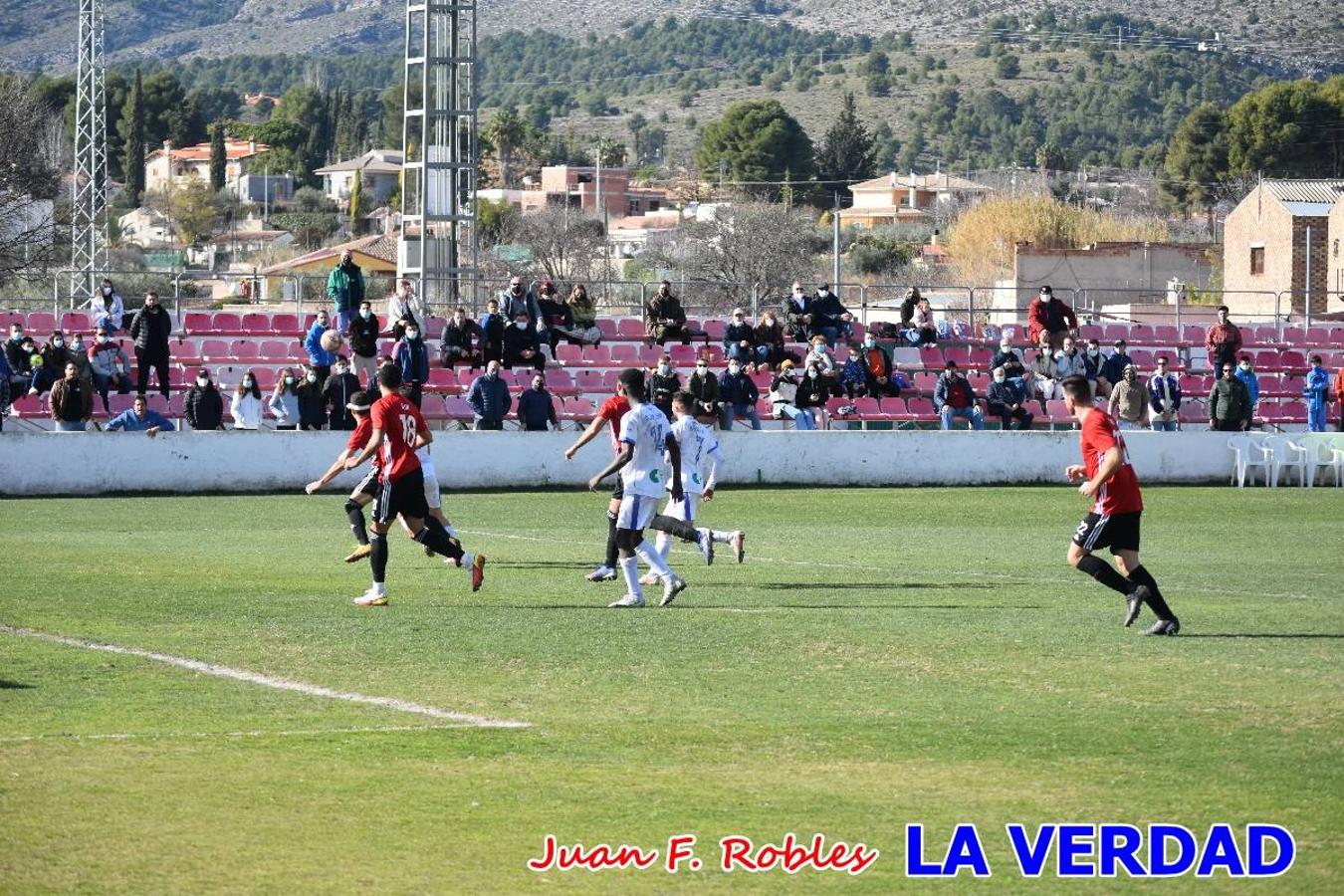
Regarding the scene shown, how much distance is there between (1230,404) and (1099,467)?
20220 millimetres

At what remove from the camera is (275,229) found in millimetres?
147625

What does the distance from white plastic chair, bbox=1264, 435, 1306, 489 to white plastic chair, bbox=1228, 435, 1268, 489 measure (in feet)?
0.31

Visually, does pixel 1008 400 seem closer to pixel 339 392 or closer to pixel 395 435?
pixel 339 392

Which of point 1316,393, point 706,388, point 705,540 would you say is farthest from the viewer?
point 1316,393

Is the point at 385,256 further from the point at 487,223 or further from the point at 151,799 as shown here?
the point at 151,799

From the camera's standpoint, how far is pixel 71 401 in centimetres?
2806

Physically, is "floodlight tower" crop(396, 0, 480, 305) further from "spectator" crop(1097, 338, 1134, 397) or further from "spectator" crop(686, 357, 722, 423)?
"spectator" crop(1097, 338, 1134, 397)

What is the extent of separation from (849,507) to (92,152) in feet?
106

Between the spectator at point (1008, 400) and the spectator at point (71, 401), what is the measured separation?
47.2 ft

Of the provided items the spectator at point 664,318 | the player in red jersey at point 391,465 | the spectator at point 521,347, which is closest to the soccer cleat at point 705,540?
the player in red jersey at point 391,465

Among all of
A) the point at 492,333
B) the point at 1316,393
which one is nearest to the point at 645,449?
the point at 492,333

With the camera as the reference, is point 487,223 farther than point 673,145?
No

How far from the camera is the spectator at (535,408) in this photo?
1169 inches

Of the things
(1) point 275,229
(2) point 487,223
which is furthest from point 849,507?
(1) point 275,229
